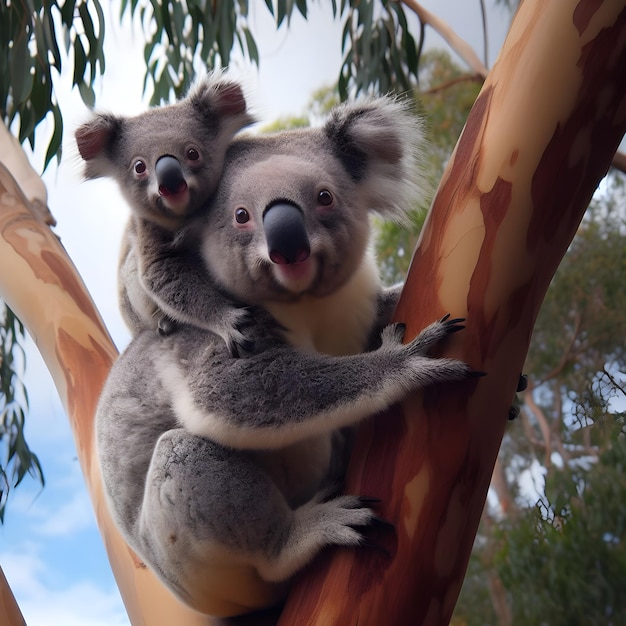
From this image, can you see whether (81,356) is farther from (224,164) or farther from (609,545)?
(609,545)

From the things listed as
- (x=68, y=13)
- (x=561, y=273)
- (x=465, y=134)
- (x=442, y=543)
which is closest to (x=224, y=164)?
(x=465, y=134)

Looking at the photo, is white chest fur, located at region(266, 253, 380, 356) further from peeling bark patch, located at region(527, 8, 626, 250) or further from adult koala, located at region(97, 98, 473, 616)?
peeling bark patch, located at region(527, 8, 626, 250)

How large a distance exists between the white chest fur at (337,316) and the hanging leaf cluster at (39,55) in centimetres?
168

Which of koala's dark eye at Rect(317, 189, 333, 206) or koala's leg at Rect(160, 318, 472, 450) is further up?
koala's dark eye at Rect(317, 189, 333, 206)

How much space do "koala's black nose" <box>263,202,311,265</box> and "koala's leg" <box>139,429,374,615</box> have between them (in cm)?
35

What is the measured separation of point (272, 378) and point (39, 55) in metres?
2.12

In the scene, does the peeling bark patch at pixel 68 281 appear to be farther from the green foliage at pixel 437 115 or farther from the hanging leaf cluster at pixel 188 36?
the green foliage at pixel 437 115

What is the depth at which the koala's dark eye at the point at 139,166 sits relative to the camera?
4.77 feet

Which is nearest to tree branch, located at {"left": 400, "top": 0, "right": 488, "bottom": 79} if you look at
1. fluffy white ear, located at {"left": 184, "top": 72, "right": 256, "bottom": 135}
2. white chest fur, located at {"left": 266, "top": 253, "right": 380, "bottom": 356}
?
fluffy white ear, located at {"left": 184, "top": 72, "right": 256, "bottom": 135}

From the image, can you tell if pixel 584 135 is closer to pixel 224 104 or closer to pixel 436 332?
pixel 436 332

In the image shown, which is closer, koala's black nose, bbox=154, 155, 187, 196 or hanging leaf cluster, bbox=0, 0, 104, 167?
koala's black nose, bbox=154, 155, 187, 196

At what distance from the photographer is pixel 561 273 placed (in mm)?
4016

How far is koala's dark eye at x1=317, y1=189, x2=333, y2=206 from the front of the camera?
4.06ft

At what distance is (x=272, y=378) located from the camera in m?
1.17
